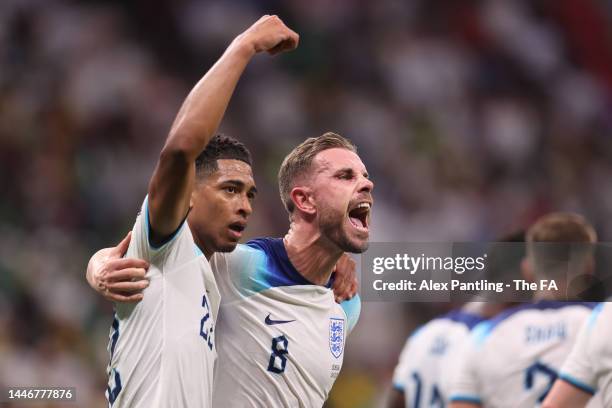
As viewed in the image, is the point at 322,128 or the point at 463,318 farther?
the point at 322,128

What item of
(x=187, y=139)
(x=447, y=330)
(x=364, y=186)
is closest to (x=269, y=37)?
(x=187, y=139)

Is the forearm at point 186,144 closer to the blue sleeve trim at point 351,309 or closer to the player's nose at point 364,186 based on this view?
the player's nose at point 364,186

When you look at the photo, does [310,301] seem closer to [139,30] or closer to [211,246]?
[211,246]

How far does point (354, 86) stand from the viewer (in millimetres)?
9531

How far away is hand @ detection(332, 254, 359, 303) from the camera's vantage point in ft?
12.8

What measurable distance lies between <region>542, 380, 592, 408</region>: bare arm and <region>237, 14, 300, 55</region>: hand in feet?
7.83

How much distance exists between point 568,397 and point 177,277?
2330mm

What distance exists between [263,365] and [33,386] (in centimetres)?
417

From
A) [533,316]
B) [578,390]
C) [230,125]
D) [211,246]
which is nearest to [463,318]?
[533,316]

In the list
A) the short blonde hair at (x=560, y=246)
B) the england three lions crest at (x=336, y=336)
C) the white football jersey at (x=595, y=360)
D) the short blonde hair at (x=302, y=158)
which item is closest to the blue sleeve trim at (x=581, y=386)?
the white football jersey at (x=595, y=360)

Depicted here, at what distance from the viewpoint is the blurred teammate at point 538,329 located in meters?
5.43

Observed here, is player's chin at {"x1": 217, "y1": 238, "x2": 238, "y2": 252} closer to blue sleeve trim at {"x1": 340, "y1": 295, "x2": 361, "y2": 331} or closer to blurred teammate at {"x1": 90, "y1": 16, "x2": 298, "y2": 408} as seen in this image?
blurred teammate at {"x1": 90, "y1": 16, "x2": 298, "y2": 408}

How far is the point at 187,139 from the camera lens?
2.71 metres

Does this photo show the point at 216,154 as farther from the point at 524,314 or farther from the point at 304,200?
the point at 524,314
